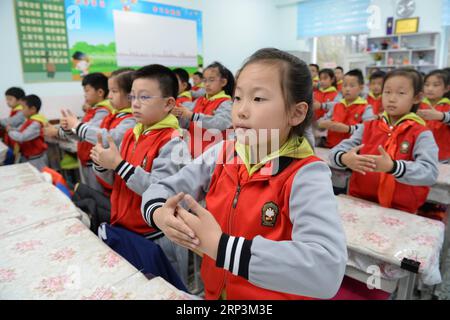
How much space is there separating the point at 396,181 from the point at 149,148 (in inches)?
49.3

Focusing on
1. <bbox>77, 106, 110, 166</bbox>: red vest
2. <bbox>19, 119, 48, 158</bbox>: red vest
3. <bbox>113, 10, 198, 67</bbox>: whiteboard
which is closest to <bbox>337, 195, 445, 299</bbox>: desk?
<bbox>77, 106, 110, 166</bbox>: red vest

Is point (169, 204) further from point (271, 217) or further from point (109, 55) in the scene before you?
point (109, 55)

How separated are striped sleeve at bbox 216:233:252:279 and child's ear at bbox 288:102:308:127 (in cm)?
38

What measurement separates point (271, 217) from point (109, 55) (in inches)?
208

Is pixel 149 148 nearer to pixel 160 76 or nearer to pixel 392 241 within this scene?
pixel 160 76

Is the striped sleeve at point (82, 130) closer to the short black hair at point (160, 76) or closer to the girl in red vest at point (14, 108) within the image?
the short black hair at point (160, 76)

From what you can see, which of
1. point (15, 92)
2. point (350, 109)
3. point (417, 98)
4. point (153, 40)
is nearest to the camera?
point (417, 98)

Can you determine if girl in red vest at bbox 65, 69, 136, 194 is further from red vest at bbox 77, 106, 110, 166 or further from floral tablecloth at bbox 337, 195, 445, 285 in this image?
floral tablecloth at bbox 337, 195, 445, 285

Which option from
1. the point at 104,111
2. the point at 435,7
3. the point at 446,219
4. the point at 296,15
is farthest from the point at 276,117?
the point at 296,15

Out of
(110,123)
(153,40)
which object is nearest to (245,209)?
(110,123)

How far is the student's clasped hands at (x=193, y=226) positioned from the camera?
676mm

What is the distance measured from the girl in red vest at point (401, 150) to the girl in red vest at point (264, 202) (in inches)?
29.6

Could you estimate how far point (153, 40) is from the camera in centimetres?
587

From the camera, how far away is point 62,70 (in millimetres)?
4852
